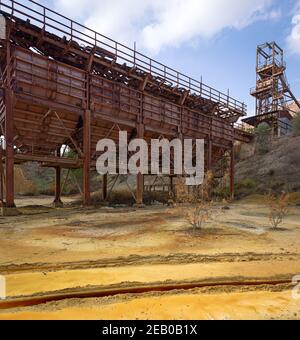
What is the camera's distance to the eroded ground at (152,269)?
3577 mm

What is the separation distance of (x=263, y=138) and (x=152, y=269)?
36956 millimetres

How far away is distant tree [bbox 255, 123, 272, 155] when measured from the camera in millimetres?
37000

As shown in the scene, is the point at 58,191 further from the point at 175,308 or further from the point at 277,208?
the point at 175,308

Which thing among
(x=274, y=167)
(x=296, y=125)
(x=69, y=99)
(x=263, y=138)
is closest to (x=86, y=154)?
(x=69, y=99)

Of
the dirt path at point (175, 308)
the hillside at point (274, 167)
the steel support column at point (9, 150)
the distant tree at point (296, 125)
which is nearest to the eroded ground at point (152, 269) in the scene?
the dirt path at point (175, 308)

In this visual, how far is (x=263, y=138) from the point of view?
38.1m

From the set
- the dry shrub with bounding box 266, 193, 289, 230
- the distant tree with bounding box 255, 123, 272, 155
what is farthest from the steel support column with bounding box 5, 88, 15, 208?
the distant tree with bounding box 255, 123, 272, 155

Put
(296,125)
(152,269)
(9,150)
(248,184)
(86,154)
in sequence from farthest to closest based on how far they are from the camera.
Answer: (296,125), (248,184), (86,154), (9,150), (152,269)

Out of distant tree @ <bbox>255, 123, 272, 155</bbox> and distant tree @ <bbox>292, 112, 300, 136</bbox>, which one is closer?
distant tree @ <bbox>255, 123, 272, 155</bbox>

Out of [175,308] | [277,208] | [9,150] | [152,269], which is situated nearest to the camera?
[175,308]

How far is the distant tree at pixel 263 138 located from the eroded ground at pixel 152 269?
29911mm

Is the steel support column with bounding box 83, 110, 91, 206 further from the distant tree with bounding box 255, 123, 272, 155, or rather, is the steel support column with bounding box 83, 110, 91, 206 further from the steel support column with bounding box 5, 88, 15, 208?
the distant tree with bounding box 255, 123, 272, 155

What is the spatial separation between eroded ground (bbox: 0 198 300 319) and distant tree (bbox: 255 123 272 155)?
29911 millimetres

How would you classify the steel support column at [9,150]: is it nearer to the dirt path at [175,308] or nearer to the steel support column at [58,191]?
the steel support column at [58,191]
